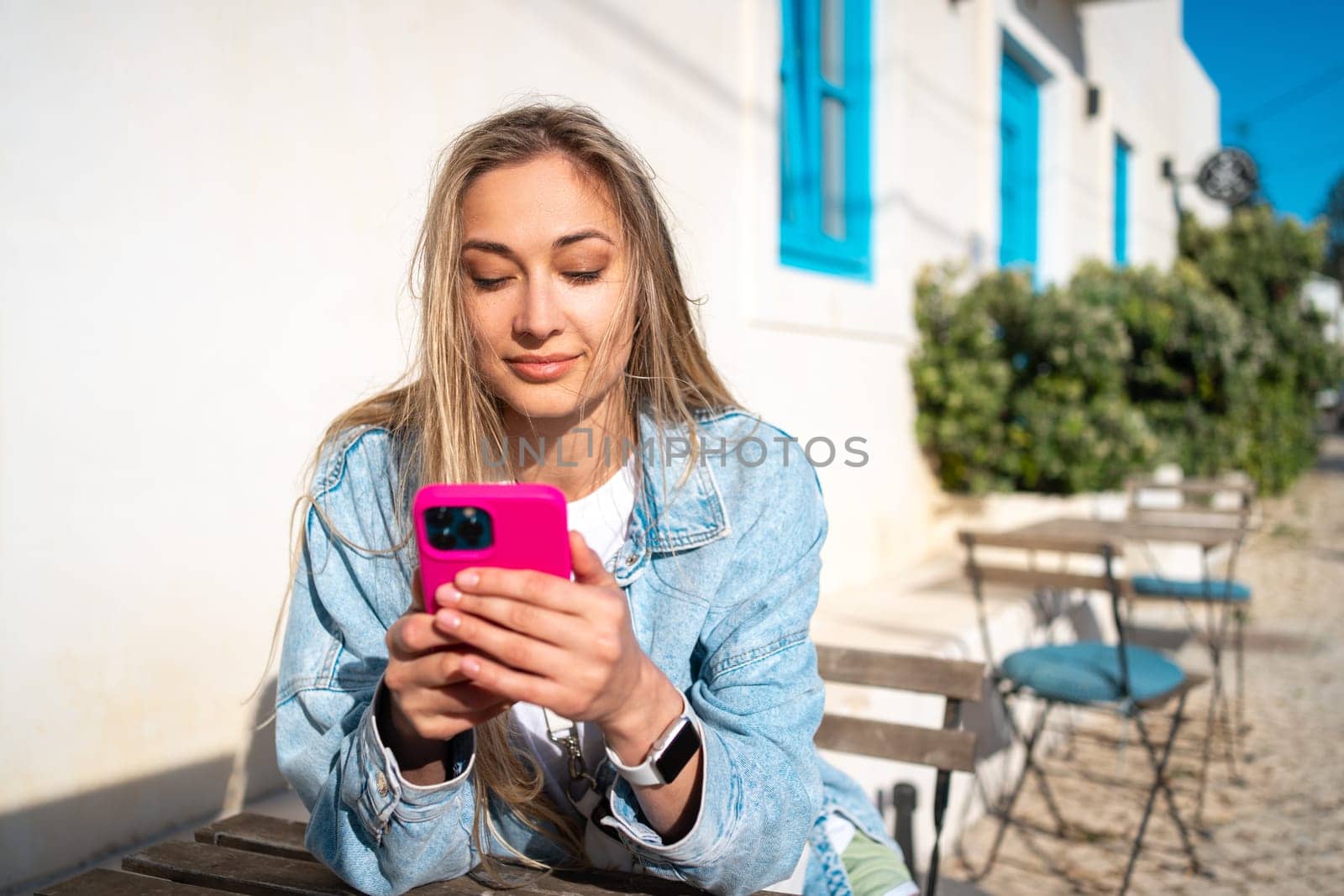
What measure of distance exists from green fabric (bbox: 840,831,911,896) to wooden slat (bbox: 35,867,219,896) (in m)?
0.93

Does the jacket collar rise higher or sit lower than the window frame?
lower

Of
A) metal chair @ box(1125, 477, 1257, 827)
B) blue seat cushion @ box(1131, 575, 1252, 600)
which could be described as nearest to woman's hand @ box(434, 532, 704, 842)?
metal chair @ box(1125, 477, 1257, 827)

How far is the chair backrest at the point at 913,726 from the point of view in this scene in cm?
188

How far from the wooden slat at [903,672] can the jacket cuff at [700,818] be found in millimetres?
875

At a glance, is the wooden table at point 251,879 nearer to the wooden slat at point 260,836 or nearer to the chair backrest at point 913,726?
the wooden slat at point 260,836

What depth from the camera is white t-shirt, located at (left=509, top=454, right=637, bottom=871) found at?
1.42 metres

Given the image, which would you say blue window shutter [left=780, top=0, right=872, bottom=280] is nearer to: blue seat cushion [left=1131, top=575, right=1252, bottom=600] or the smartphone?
blue seat cushion [left=1131, top=575, right=1252, bottom=600]

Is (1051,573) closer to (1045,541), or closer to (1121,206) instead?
(1045,541)

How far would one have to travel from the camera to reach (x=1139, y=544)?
685 cm

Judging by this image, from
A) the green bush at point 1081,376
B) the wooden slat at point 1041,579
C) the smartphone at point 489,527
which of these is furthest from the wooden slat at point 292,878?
the green bush at point 1081,376

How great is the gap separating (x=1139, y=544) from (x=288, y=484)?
612 centimetres

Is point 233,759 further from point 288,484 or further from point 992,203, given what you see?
point 992,203

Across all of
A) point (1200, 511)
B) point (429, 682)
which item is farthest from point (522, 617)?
point (1200, 511)

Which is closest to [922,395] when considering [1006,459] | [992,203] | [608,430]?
[1006,459]
